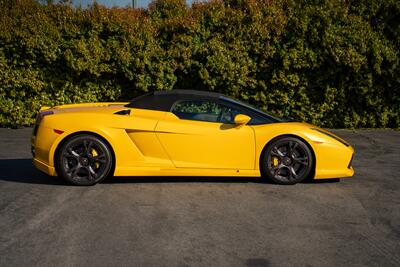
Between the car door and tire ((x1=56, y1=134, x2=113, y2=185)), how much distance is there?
706 mm

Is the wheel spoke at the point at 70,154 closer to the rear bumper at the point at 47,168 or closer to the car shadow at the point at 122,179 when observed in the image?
the rear bumper at the point at 47,168

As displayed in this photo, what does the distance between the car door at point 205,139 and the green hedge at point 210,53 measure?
4630 mm

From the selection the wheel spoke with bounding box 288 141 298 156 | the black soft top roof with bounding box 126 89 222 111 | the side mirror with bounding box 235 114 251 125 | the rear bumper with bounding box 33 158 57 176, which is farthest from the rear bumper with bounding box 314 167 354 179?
the rear bumper with bounding box 33 158 57 176

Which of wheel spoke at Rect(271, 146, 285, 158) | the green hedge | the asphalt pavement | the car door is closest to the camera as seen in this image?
the asphalt pavement

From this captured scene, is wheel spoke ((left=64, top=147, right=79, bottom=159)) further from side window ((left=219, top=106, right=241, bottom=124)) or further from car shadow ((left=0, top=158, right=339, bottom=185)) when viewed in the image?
side window ((left=219, top=106, right=241, bottom=124))

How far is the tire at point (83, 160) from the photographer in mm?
6812

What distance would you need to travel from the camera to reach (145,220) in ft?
17.9

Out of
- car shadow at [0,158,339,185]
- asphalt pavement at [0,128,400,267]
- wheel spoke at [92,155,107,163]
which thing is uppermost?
wheel spoke at [92,155,107,163]

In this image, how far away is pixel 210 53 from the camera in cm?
1172

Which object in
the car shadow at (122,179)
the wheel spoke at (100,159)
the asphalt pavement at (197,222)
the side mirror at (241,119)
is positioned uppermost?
the side mirror at (241,119)

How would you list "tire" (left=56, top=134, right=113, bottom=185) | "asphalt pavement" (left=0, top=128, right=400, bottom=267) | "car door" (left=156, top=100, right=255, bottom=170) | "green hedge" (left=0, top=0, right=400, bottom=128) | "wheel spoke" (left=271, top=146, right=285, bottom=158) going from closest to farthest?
"asphalt pavement" (left=0, top=128, right=400, bottom=267) < "tire" (left=56, top=134, right=113, bottom=185) < "car door" (left=156, top=100, right=255, bottom=170) < "wheel spoke" (left=271, top=146, right=285, bottom=158) < "green hedge" (left=0, top=0, right=400, bottom=128)

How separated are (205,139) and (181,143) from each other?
288mm


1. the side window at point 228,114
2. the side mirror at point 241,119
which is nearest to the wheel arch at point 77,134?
the side window at point 228,114

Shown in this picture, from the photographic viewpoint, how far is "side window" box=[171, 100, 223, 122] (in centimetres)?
708
